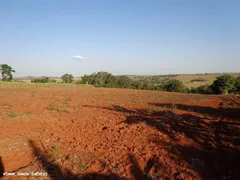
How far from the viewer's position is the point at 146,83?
52562 mm

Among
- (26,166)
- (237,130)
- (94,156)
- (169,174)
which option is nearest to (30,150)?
(26,166)

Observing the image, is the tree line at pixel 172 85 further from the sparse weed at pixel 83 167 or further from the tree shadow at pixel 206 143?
the sparse weed at pixel 83 167

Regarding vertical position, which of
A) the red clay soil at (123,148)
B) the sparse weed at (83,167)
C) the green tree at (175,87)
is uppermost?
the red clay soil at (123,148)

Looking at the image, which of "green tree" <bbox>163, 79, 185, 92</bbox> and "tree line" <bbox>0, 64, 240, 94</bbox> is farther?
"green tree" <bbox>163, 79, 185, 92</bbox>

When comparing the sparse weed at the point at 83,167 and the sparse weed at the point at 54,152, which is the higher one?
the sparse weed at the point at 54,152

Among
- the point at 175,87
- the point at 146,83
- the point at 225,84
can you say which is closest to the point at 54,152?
the point at 225,84

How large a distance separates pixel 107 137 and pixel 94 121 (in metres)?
2.04

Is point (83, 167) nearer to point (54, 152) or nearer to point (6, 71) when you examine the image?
point (54, 152)

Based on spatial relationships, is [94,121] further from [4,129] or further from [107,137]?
[4,129]

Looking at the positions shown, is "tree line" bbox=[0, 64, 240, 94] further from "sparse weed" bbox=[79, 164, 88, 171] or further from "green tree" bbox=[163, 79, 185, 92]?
"sparse weed" bbox=[79, 164, 88, 171]

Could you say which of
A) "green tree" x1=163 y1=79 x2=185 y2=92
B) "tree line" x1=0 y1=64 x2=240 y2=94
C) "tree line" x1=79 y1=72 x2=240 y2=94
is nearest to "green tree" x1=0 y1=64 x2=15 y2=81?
"tree line" x1=0 y1=64 x2=240 y2=94

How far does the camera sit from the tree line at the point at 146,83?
33969 mm

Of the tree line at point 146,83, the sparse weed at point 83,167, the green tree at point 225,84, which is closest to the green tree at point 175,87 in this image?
the tree line at point 146,83

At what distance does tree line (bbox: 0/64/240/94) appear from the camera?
3397 cm
